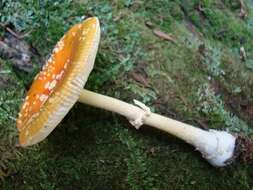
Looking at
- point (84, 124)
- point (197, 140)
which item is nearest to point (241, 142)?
point (197, 140)

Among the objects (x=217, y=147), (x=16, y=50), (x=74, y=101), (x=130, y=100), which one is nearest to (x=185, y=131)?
(x=217, y=147)

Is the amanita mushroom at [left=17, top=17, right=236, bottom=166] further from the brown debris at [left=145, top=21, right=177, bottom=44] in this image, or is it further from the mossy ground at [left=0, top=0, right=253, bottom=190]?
the brown debris at [left=145, top=21, right=177, bottom=44]

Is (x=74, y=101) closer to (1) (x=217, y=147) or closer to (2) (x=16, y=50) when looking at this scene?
(2) (x=16, y=50)

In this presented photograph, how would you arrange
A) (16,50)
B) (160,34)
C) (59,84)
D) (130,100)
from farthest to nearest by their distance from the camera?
1. (160,34)
2. (16,50)
3. (130,100)
4. (59,84)

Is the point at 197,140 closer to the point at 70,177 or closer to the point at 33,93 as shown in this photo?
the point at 70,177

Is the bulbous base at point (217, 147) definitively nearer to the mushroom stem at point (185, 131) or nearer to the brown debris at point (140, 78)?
the mushroom stem at point (185, 131)

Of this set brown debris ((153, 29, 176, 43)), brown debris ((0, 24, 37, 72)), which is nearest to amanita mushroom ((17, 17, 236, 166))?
brown debris ((0, 24, 37, 72))

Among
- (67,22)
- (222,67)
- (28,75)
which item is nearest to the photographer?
(28,75)
